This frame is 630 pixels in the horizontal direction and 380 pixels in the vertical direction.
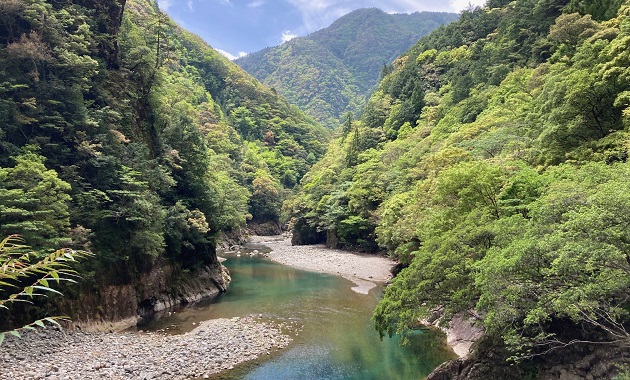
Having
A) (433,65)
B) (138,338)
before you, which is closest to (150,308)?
(138,338)

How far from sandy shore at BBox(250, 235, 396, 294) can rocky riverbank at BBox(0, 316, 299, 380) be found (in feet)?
45.8

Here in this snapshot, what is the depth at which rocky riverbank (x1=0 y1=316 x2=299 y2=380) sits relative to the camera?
15.6m

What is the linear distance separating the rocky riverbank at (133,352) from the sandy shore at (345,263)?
1395cm

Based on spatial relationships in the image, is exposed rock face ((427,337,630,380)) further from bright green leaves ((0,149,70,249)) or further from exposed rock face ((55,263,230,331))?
bright green leaves ((0,149,70,249))

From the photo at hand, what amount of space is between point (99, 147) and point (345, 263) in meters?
30.3

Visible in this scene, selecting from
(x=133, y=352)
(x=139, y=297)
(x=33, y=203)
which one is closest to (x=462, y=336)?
(x=133, y=352)

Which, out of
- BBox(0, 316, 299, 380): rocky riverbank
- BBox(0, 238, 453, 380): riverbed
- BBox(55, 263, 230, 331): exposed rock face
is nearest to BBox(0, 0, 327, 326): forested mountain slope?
BBox(55, 263, 230, 331): exposed rock face

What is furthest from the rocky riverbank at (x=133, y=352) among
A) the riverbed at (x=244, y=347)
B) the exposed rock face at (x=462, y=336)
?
the exposed rock face at (x=462, y=336)

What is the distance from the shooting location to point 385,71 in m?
98.9

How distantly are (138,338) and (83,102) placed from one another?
47.7 feet

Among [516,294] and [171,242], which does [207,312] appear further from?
[516,294]

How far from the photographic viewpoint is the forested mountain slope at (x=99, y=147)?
64.1 ft

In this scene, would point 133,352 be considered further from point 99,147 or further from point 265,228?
point 265,228

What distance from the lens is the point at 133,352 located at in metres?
18.2
